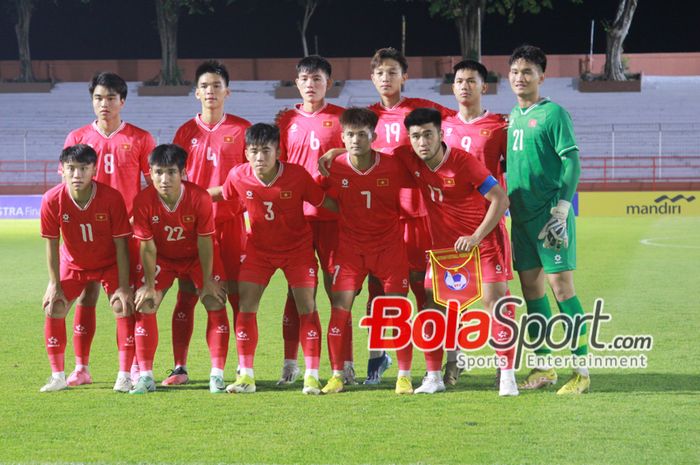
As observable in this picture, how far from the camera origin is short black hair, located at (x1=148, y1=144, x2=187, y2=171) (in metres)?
6.31

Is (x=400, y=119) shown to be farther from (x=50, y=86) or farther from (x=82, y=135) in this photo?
(x=50, y=86)

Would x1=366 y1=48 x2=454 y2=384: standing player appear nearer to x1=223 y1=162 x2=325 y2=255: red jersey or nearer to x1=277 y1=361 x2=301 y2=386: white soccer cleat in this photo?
x1=277 y1=361 x2=301 y2=386: white soccer cleat

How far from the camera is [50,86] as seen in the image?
124ft

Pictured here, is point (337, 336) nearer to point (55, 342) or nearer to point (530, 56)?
point (55, 342)

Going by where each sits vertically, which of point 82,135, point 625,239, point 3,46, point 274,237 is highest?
point 3,46

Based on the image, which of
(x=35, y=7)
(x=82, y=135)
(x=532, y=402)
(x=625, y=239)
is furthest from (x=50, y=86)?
(x=532, y=402)

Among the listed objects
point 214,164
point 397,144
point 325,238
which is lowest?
point 325,238

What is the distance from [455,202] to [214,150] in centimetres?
178

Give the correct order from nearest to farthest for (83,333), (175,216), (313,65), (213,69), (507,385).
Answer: (507,385), (175,216), (83,333), (313,65), (213,69)

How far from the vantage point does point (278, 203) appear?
6.45 metres

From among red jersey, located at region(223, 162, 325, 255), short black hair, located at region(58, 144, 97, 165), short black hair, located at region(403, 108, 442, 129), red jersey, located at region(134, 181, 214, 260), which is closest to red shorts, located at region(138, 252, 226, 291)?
red jersey, located at region(134, 181, 214, 260)

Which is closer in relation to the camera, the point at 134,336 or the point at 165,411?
the point at 165,411

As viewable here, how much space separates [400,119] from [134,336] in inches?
90.6

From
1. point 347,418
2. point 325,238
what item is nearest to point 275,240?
point 325,238
